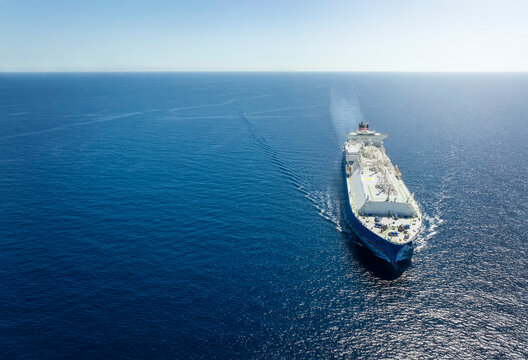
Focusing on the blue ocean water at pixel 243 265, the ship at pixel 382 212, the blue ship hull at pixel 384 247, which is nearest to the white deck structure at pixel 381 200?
the ship at pixel 382 212

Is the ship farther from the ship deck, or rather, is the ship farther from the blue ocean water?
the blue ocean water

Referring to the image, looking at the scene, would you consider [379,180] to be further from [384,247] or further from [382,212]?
[384,247]

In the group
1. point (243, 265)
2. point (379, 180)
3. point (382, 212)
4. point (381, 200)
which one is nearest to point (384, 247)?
point (382, 212)

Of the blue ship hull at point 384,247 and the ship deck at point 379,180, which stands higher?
the ship deck at point 379,180

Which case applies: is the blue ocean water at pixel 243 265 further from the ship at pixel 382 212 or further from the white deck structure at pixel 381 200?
the white deck structure at pixel 381 200

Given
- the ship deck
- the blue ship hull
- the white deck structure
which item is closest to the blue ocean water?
the blue ship hull

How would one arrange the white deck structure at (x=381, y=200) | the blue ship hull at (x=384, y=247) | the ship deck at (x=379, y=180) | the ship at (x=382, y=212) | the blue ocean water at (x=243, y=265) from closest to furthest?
the blue ocean water at (x=243, y=265) → the blue ship hull at (x=384, y=247) → the ship at (x=382, y=212) → the white deck structure at (x=381, y=200) → the ship deck at (x=379, y=180)

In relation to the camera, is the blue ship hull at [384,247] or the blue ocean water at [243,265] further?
the blue ship hull at [384,247]

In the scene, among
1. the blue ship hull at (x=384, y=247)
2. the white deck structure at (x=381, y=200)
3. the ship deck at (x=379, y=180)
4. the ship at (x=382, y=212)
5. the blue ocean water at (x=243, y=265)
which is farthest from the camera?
the ship deck at (x=379, y=180)
